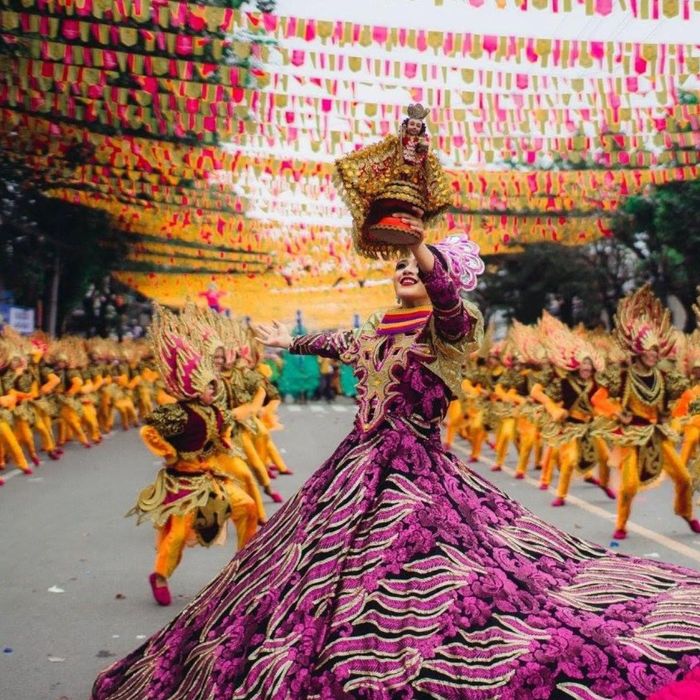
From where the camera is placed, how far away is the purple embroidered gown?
3.22 m

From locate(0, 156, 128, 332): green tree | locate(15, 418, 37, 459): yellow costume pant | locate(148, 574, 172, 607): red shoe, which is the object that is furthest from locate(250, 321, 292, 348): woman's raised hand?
locate(0, 156, 128, 332): green tree

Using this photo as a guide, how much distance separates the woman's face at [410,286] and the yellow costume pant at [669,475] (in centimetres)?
525

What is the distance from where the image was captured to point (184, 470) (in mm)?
6910

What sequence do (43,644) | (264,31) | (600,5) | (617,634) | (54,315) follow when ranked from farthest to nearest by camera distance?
(54,315) < (264,31) < (600,5) < (43,644) < (617,634)

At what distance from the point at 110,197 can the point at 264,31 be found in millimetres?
9682

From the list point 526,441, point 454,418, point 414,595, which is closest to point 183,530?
point 414,595

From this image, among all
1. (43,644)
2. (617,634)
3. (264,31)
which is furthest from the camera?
(264,31)

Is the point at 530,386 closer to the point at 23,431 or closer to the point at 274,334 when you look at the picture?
the point at 23,431

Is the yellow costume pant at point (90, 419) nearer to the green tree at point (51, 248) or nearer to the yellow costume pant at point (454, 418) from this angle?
the green tree at point (51, 248)

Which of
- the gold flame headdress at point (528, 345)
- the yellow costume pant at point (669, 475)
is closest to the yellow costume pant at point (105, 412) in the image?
the gold flame headdress at point (528, 345)

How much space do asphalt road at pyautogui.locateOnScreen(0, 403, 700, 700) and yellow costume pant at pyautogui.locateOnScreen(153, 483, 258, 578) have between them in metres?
0.29

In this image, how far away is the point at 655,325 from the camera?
359 inches

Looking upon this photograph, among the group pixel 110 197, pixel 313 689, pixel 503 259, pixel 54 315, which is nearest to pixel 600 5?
pixel 313 689

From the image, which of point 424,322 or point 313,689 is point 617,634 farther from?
point 424,322
